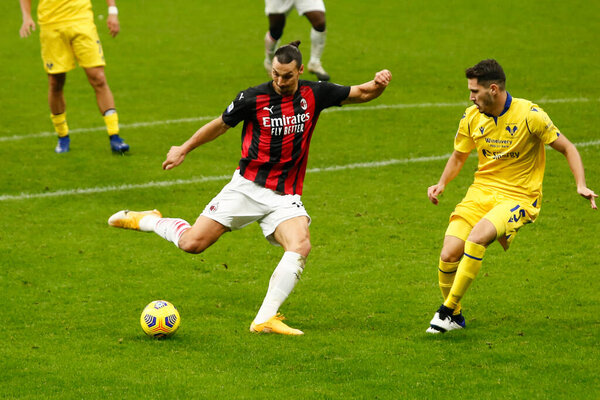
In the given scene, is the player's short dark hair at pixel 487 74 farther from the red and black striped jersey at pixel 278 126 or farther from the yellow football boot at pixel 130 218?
the yellow football boot at pixel 130 218

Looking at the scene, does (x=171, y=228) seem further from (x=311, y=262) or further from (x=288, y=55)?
(x=288, y=55)

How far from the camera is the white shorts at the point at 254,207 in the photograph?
24.5 ft

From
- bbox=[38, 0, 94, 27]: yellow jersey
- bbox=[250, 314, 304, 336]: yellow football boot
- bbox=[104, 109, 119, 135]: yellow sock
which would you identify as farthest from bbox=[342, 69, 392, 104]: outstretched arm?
bbox=[38, 0, 94, 27]: yellow jersey

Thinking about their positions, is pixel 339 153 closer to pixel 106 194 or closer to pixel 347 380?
pixel 106 194

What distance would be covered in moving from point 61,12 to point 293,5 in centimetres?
483

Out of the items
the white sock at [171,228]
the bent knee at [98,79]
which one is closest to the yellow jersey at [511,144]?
the white sock at [171,228]

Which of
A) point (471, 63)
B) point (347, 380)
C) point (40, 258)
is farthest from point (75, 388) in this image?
point (471, 63)

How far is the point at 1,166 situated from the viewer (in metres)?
12.1

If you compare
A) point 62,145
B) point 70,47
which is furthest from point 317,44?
point 62,145

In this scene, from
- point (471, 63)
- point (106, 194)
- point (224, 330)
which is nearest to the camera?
point (224, 330)

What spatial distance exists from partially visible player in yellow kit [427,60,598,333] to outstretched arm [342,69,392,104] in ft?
2.21

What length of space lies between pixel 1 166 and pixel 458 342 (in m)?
7.49

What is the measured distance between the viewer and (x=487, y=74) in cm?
696

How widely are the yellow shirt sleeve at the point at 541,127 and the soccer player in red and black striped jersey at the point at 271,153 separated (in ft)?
3.77
